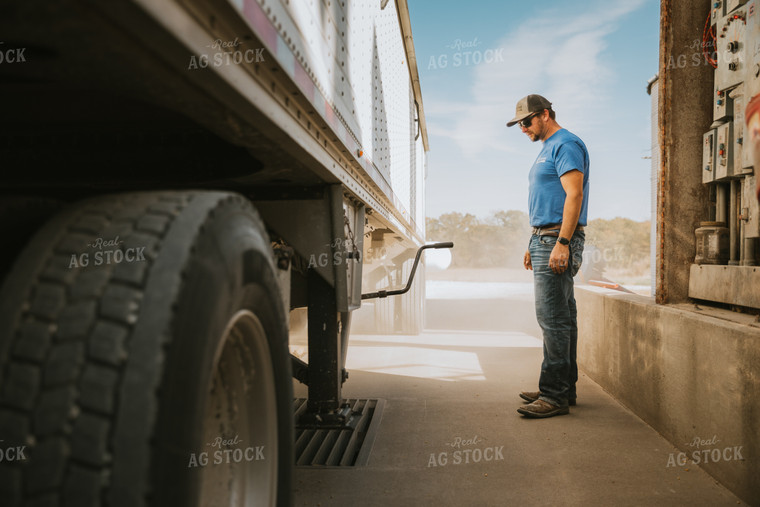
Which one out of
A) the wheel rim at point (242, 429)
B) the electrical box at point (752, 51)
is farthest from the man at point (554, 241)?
the wheel rim at point (242, 429)

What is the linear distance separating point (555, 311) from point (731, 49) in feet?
6.56

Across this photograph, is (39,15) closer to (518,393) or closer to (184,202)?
(184,202)

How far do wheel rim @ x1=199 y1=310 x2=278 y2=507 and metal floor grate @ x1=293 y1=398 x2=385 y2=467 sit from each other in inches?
49.0

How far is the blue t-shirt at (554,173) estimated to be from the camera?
13.1 ft

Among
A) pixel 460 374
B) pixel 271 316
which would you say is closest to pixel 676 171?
pixel 460 374

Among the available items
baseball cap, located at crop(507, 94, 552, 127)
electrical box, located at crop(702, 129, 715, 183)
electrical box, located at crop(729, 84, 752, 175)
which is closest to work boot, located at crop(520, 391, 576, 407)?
electrical box, located at crop(702, 129, 715, 183)

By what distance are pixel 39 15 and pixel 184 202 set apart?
44cm

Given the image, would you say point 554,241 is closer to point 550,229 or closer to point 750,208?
point 550,229

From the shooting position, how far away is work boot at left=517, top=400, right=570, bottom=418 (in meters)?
4.10

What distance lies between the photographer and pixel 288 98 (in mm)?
1836

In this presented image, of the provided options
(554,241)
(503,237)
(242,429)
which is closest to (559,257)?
(554,241)

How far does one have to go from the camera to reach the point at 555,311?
13.5 ft

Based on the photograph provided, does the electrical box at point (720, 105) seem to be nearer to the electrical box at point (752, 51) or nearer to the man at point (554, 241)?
the electrical box at point (752, 51)

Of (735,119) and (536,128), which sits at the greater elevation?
(536,128)
